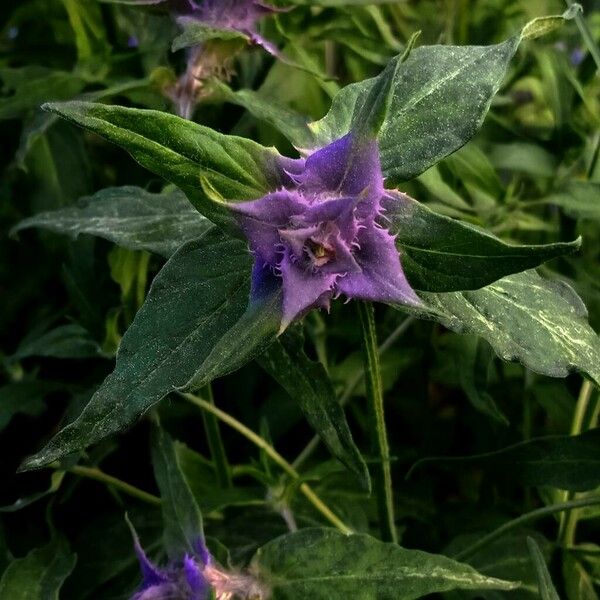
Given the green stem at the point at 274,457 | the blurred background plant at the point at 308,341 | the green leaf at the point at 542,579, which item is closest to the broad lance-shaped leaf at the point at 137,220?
the blurred background plant at the point at 308,341

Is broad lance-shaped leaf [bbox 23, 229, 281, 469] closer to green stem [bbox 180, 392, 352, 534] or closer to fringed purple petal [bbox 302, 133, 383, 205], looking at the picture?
fringed purple petal [bbox 302, 133, 383, 205]

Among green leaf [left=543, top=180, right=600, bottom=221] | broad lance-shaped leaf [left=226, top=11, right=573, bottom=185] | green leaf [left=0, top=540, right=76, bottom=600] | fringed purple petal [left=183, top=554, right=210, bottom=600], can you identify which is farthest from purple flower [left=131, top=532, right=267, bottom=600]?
green leaf [left=543, top=180, right=600, bottom=221]

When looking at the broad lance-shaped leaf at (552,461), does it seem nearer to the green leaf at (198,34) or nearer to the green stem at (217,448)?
the green stem at (217,448)

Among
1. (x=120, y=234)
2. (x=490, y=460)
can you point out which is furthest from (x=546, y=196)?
(x=120, y=234)

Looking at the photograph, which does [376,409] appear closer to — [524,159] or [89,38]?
[524,159]

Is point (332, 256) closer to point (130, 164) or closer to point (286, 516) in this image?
point (286, 516)

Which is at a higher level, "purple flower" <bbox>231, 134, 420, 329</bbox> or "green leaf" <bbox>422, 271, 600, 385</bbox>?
"purple flower" <bbox>231, 134, 420, 329</bbox>
